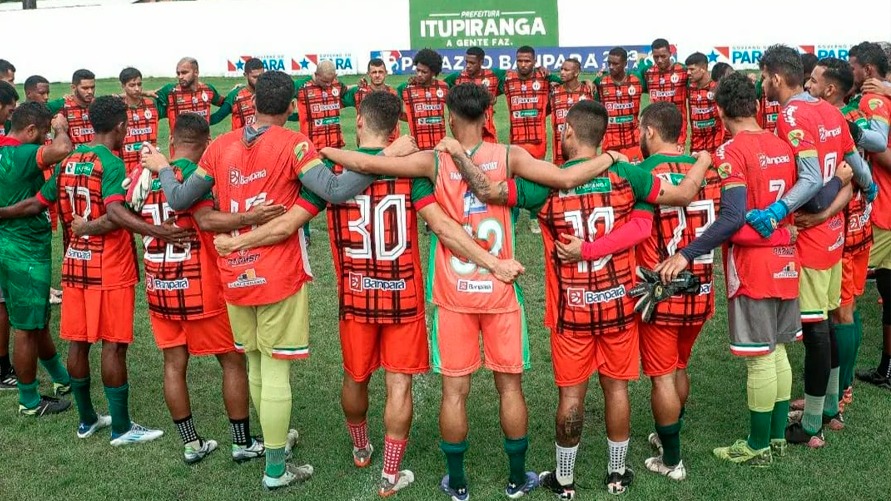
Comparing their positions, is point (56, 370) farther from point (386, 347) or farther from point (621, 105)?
point (621, 105)

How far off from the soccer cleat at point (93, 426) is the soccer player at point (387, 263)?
208cm

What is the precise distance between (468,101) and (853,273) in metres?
3.19

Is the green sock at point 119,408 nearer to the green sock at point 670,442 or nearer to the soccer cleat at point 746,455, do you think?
the green sock at point 670,442

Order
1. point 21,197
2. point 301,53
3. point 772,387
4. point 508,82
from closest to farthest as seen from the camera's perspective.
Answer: point 772,387
point 21,197
point 508,82
point 301,53

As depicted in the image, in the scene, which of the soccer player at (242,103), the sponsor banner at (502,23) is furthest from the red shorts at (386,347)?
the sponsor banner at (502,23)

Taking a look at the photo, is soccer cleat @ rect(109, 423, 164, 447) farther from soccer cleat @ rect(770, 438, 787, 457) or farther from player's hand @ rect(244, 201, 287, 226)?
soccer cleat @ rect(770, 438, 787, 457)

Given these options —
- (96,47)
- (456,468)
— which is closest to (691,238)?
(456,468)

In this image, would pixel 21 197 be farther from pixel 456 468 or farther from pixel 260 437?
pixel 456 468

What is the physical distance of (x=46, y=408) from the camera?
6500 mm

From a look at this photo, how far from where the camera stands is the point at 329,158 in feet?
16.0

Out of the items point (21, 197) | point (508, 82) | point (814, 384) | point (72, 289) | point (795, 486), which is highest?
point (508, 82)

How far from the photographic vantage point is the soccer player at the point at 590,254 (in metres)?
4.70

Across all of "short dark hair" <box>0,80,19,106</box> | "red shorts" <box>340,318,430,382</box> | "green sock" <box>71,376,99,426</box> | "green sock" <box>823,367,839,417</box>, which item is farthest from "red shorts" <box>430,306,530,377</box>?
"short dark hair" <box>0,80,19,106</box>

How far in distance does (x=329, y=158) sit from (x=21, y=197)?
3.00 m
